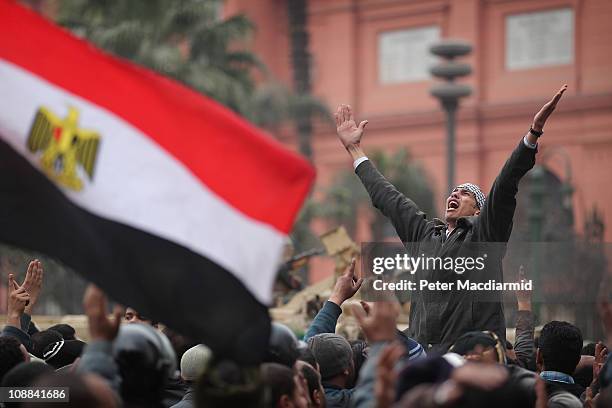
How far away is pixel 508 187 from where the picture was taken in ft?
24.1

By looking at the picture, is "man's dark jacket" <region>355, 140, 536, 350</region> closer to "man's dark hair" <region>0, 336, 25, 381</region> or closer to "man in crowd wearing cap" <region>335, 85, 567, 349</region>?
"man in crowd wearing cap" <region>335, 85, 567, 349</region>

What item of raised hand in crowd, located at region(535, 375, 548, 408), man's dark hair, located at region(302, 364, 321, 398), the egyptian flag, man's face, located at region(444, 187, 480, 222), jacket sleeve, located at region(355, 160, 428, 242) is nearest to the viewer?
the egyptian flag

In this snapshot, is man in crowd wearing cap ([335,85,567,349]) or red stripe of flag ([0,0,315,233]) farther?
man in crowd wearing cap ([335,85,567,349])

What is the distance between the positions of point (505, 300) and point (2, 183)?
11.2 feet

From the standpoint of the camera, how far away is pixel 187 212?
5352 millimetres

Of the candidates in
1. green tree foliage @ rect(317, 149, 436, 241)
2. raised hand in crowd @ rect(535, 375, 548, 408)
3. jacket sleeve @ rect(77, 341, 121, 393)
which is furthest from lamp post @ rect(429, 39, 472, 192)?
green tree foliage @ rect(317, 149, 436, 241)

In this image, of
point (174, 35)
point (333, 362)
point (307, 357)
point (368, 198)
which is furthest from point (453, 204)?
point (368, 198)

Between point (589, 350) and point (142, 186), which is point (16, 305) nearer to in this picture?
point (142, 186)

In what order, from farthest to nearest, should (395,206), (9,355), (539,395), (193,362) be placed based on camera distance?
(395,206), (193,362), (9,355), (539,395)

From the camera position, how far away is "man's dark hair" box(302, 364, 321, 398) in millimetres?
6158

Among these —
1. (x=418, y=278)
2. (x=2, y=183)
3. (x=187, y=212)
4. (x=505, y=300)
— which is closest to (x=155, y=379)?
(x=187, y=212)

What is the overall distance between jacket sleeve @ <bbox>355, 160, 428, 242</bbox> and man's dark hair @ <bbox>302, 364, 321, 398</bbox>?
1.82 metres

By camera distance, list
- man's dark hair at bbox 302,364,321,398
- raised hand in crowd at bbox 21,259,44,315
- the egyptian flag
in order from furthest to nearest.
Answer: raised hand in crowd at bbox 21,259,44,315, man's dark hair at bbox 302,364,321,398, the egyptian flag

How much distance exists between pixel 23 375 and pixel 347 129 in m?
2.88
